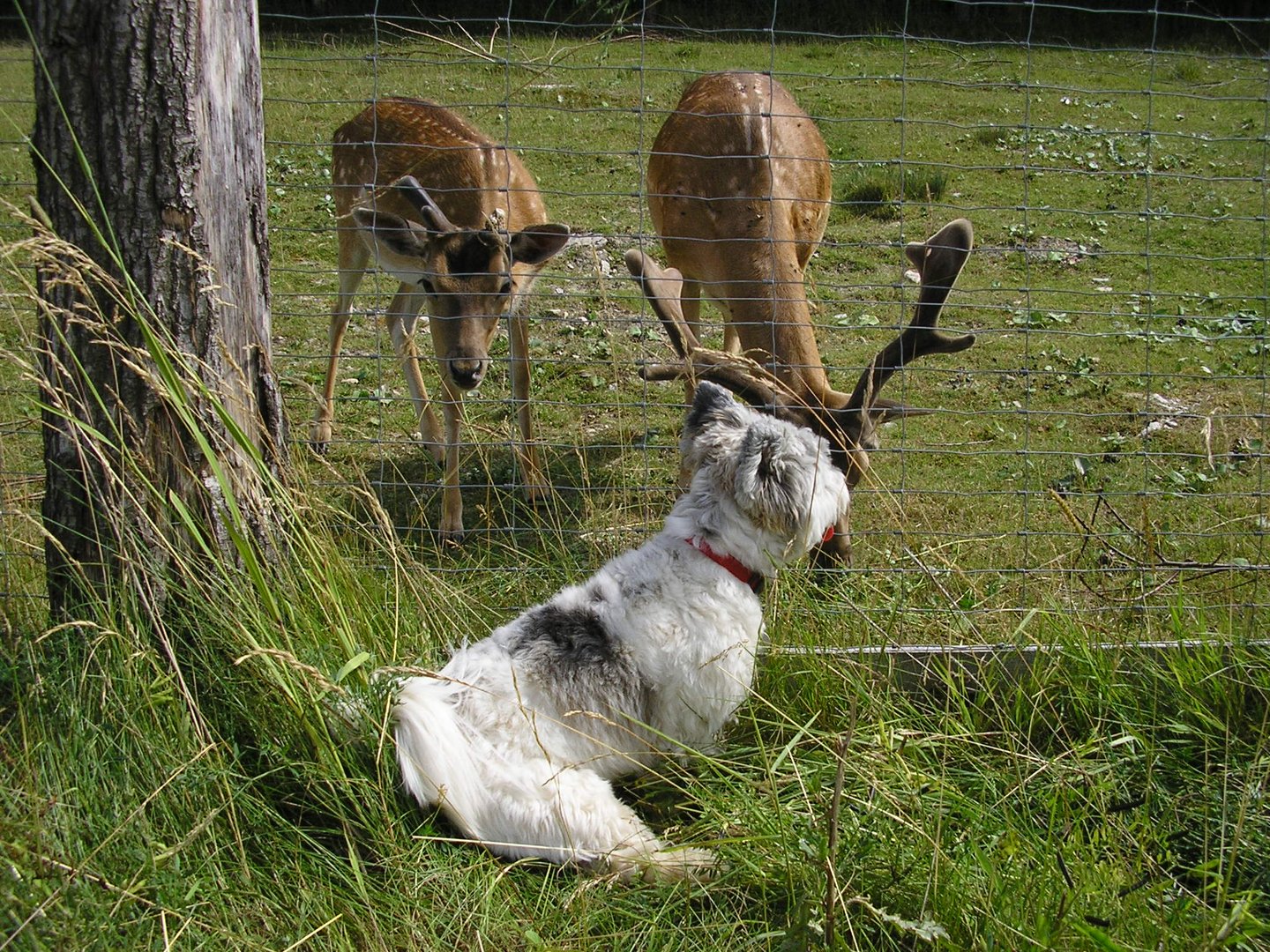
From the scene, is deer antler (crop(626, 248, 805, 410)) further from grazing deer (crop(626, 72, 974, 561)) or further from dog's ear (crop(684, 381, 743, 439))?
dog's ear (crop(684, 381, 743, 439))

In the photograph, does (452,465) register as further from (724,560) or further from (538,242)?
(724,560)

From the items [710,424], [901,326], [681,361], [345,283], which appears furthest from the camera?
[345,283]

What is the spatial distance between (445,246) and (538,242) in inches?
18.7

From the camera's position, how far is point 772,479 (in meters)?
3.19

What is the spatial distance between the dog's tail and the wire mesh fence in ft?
3.14

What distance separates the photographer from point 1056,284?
9086 millimetres

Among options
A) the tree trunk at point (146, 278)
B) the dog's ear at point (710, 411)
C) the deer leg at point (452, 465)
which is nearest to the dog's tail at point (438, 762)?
the tree trunk at point (146, 278)

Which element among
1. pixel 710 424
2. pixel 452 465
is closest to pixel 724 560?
pixel 710 424

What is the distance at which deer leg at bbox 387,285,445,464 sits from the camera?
6.04 m

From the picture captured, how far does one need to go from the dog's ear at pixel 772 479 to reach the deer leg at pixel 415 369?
253 cm

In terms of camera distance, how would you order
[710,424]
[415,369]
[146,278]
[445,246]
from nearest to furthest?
[146,278] → [710,424] → [445,246] → [415,369]

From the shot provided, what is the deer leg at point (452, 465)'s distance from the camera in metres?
5.29

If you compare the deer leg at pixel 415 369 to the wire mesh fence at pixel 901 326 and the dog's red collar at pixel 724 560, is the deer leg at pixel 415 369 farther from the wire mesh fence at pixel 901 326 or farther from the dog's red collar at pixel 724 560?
the dog's red collar at pixel 724 560

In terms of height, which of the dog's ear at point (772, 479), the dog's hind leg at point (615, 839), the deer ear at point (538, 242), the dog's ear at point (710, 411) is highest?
the deer ear at point (538, 242)
